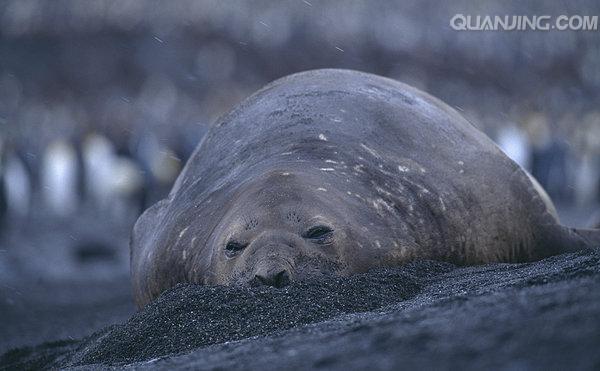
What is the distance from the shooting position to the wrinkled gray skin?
166 inches

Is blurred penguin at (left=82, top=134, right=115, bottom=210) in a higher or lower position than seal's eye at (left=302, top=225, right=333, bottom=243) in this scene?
higher

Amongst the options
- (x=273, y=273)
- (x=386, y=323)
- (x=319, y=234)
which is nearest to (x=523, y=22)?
(x=319, y=234)

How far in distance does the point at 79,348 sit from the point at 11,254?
27.3 feet

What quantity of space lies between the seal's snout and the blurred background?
68.0 feet

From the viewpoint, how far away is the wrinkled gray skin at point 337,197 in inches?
166

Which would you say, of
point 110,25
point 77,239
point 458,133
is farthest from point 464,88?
point 458,133

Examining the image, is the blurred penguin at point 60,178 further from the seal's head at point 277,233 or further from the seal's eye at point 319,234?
the seal's eye at point 319,234

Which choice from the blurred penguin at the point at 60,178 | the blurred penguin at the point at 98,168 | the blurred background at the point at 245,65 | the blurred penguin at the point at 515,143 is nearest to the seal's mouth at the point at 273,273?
the blurred penguin at the point at 60,178

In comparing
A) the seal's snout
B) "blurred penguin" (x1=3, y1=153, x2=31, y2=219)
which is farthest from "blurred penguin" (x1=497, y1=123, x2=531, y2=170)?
the seal's snout

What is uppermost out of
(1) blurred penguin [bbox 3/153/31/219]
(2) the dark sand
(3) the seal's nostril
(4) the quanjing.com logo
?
(4) the quanjing.com logo

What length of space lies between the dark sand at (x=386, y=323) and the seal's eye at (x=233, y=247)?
0.23 meters

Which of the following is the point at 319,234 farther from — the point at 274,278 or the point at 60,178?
the point at 60,178

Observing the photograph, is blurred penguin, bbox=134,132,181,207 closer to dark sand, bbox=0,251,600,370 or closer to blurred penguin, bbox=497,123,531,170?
blurred penguin, bbox=497,123,531,170

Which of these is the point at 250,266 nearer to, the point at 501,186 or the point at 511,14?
the point at 501,186
